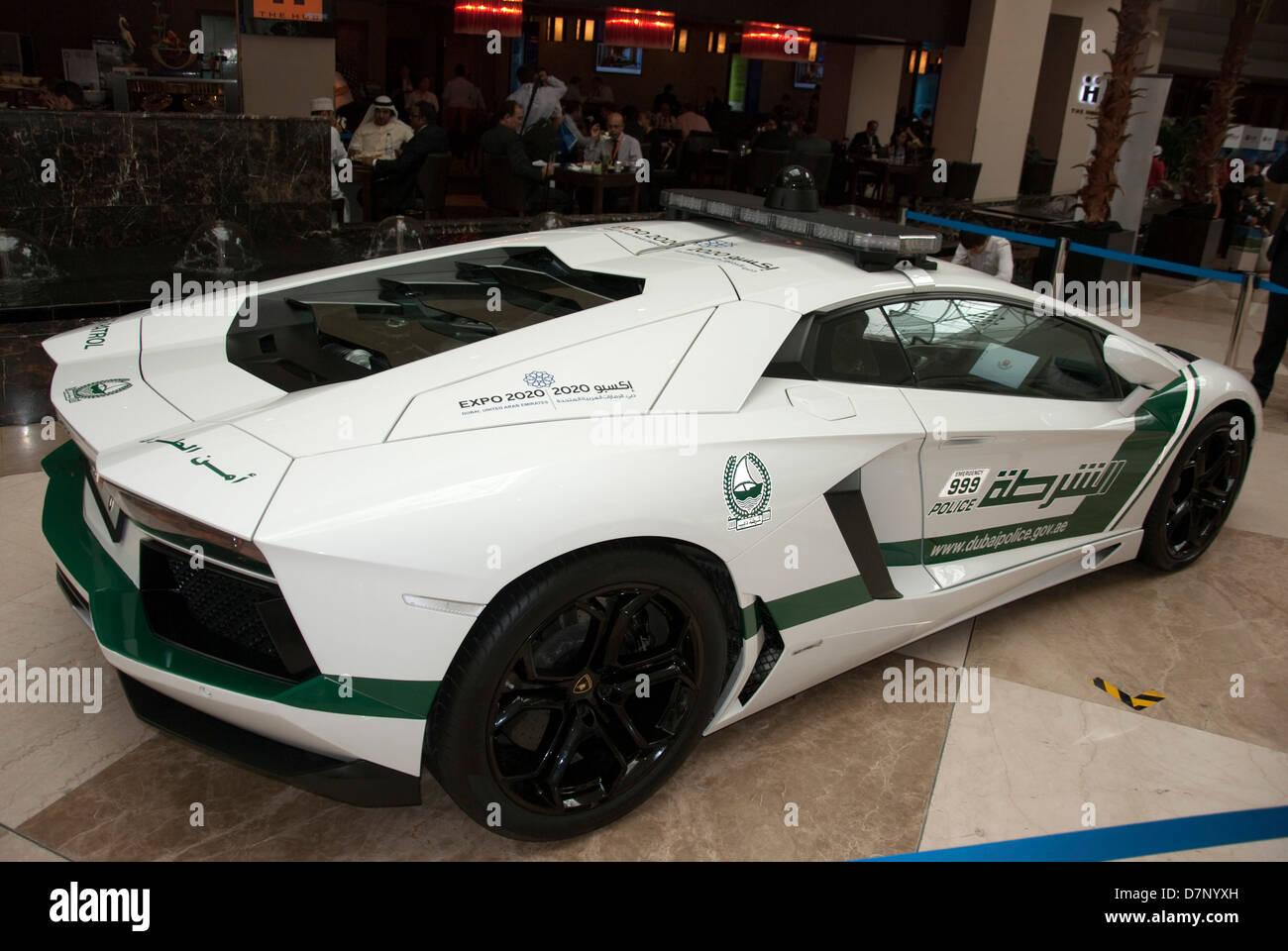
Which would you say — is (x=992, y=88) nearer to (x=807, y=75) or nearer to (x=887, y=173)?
(x=887, y=173)

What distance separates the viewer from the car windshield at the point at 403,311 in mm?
2455

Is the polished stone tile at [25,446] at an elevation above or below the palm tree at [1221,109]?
below

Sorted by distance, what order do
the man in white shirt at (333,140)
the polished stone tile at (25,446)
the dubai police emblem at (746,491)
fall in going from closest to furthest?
the dubai police emblem at (746,491) < the polished stone tile at (25,446) < the man in white shirt at (333,140)

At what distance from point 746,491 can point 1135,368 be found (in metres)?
1.88

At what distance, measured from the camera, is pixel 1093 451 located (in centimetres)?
331

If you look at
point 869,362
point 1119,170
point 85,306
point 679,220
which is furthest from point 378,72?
point 869,362

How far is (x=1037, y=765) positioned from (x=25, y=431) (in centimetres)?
447

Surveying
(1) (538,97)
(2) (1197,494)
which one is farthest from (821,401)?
(1) (538,97)

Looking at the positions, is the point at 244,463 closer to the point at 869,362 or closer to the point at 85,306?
the point at 869,362

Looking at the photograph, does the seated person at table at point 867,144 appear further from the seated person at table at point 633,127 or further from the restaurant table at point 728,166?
the seated person at table at point 633,127

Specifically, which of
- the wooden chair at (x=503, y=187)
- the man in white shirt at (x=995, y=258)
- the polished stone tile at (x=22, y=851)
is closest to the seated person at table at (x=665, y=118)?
the wooden chair at (x=503, y=187)

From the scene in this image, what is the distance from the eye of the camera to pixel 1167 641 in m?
3.63

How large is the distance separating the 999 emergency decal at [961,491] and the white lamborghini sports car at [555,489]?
1cm

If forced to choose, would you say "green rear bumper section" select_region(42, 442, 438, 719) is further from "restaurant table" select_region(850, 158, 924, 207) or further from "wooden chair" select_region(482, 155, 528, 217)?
Result: "restaurant table" select_region(850, 158, 924, 207)
